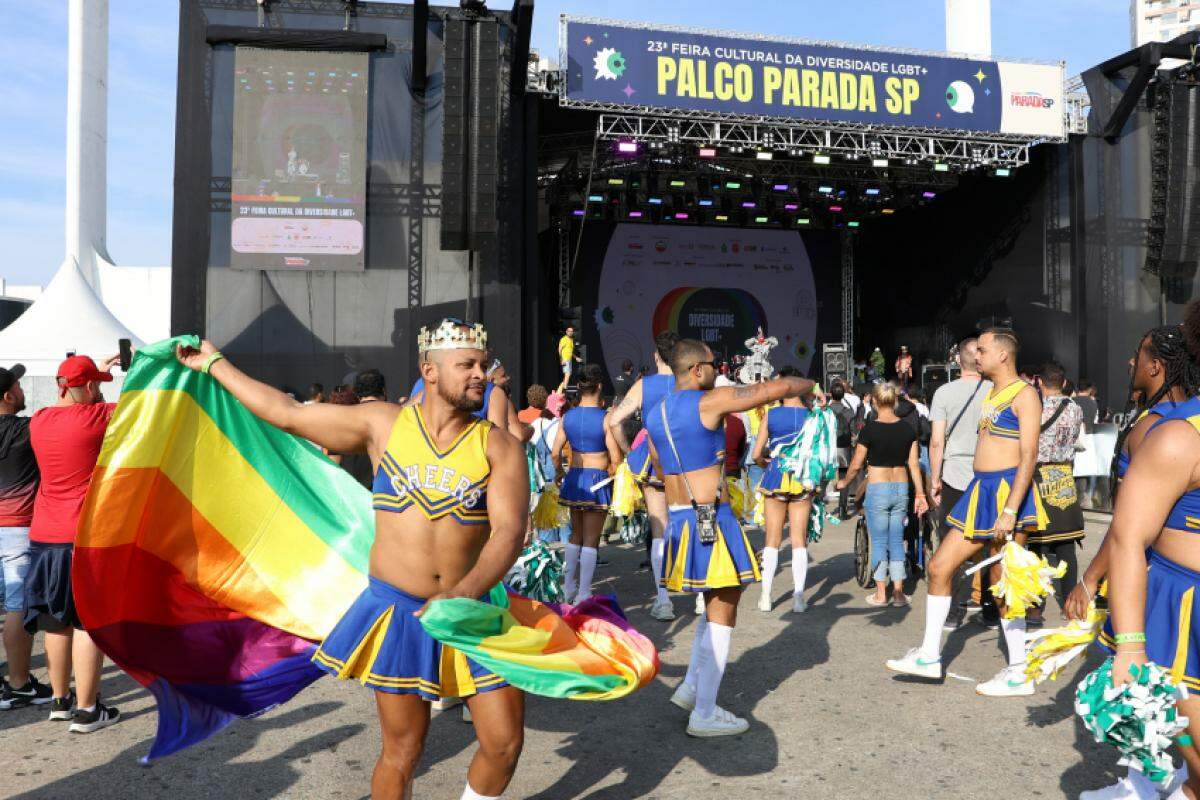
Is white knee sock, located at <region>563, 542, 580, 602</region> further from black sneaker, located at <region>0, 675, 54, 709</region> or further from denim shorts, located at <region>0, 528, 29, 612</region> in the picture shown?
denim shorts, located at <region>0, 528, 29, 612</region>

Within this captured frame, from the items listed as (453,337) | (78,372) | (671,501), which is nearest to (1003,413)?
(671,501)

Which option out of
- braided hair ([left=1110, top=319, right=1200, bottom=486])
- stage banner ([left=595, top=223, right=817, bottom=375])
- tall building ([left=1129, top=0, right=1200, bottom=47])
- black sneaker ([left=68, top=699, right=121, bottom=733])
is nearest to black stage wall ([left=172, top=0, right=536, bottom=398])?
stage banner ([left=595, top=223, right=817, bottom=375])

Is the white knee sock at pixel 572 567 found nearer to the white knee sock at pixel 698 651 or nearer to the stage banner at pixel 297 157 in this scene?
the white knee sock at pixel 698 651

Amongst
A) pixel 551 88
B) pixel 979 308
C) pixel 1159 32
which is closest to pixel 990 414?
pixel 551 88

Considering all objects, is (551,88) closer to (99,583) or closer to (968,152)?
(968,152)

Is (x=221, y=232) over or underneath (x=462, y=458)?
over

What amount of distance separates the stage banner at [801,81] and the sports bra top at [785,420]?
38.5ft

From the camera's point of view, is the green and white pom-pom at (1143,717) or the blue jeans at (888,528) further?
the blue jeans at (888,528)

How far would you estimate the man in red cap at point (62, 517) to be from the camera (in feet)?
16.4

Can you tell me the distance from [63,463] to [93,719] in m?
1.35

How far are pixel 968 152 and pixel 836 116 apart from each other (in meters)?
4.59

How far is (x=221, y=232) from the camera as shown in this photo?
1742 cm

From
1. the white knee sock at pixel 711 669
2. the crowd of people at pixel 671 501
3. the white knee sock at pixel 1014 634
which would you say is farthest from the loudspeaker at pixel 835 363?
the white knee sock at pixel 711 669

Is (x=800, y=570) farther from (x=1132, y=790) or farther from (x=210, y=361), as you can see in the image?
(x=210, y=361)
